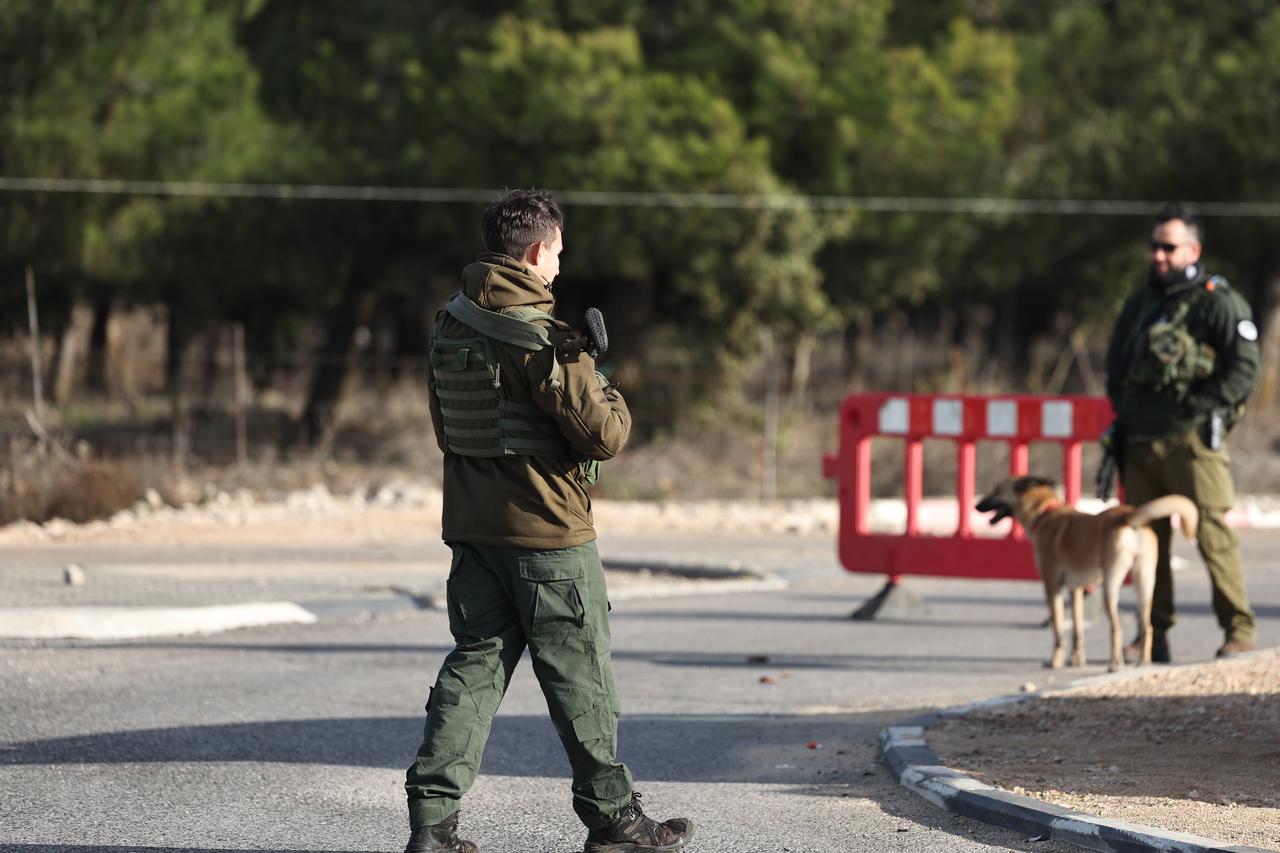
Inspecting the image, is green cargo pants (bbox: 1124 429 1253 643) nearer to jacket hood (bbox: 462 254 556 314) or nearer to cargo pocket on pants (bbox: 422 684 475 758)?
jacket hood (bbox: 462 254 556 314)

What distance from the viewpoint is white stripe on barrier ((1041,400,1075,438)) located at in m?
10.8

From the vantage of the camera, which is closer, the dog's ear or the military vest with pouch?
the military vest with pouch

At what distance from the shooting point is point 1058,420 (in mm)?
10844

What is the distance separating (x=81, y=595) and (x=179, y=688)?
2.74 m

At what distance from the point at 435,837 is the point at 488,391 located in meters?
1.20

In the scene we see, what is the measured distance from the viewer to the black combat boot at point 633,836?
5102 millimetres

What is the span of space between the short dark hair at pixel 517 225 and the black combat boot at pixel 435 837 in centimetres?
154

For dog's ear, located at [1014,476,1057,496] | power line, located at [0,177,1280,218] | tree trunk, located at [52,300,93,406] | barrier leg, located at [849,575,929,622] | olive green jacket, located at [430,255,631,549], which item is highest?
power line, located at [0,177,1280,218]

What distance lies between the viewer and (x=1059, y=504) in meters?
9.44

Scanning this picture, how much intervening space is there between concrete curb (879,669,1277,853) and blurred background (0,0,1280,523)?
13.7 meters

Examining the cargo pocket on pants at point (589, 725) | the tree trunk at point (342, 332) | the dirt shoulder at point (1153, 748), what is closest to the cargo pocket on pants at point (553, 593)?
the cargo pocket on pants at point (589, 725)

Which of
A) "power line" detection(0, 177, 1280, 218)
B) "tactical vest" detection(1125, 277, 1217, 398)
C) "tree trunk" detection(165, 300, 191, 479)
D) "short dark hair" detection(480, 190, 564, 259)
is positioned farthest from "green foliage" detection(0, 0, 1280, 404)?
"short dark hair" detection(480, 190, 564, 259)

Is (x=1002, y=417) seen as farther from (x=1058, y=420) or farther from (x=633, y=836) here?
(x=633, y=836)

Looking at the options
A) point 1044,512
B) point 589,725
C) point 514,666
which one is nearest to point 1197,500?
point 1044,512
